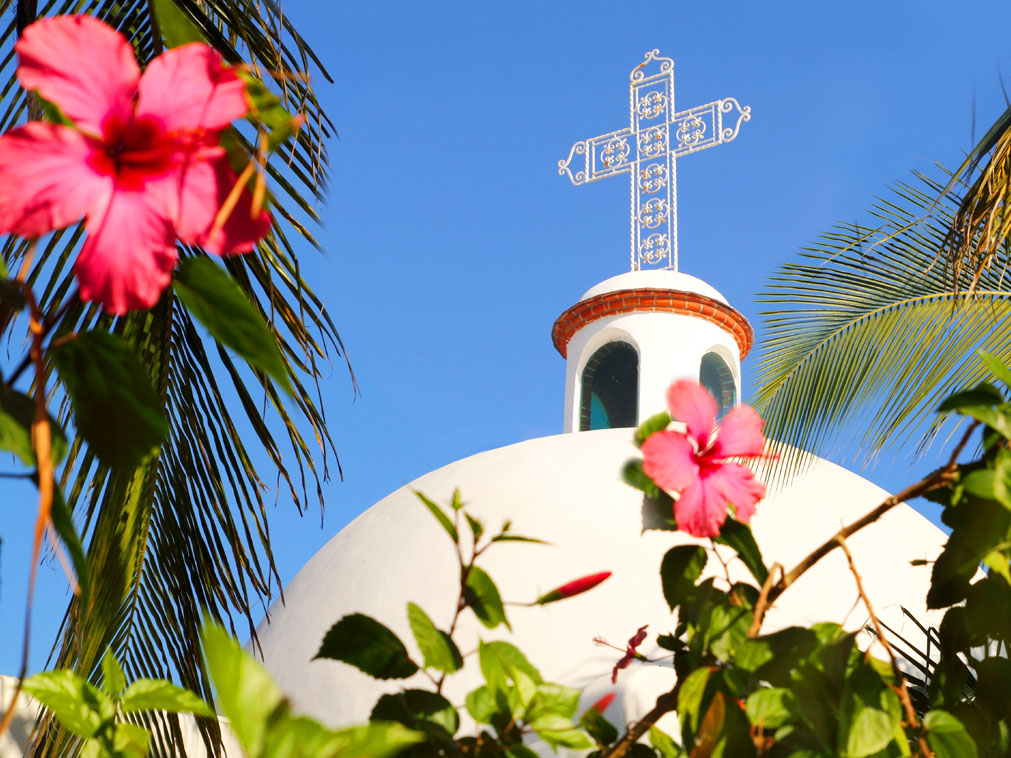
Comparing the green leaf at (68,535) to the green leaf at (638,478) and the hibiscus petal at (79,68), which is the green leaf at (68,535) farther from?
the green leaf at (638,478)

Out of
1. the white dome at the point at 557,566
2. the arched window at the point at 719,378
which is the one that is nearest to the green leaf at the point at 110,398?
the white dome at the point at 557,566

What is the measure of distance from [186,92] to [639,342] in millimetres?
9706

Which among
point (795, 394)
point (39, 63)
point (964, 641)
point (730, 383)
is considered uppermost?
point (730, 383)

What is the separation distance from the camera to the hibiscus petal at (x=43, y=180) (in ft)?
1.94

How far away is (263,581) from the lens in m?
2.44

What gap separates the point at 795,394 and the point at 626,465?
133 inches

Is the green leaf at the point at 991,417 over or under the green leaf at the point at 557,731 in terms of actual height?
over

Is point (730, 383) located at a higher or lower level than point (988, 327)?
higher

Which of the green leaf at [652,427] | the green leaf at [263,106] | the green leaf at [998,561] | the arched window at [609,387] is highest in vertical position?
the arched window at [609,387]

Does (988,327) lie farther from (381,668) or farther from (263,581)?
(381,668)

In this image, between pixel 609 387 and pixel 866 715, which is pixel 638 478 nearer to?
pixel 866 715

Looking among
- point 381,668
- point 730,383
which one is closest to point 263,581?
point 381,668

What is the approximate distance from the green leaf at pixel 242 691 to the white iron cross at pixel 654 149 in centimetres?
1050

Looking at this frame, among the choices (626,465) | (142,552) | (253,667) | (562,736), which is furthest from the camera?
(142,552)
